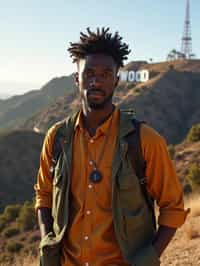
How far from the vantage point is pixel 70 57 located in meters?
2.56

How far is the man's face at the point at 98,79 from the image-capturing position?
92.8 inches

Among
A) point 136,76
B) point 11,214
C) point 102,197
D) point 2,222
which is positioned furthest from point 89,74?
point 136,76

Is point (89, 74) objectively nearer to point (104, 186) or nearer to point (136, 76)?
point (104, 186)

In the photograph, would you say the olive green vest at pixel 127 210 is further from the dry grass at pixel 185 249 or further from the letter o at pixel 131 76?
the letter o at pixel 131 76

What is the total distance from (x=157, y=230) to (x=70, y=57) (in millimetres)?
1149

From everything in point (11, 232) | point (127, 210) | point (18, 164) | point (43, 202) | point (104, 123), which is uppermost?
point (104, 123)

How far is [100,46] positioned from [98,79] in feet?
0.74

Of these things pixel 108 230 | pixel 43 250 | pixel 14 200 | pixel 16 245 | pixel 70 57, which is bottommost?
pixel 14 200

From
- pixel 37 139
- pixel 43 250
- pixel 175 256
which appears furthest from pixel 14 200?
pixel 43 250

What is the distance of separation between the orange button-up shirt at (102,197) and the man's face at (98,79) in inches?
5.2

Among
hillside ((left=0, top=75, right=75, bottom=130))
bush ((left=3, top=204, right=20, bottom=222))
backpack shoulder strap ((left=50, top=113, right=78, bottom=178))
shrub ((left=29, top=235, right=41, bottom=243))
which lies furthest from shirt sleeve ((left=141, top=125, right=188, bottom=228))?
hillside ((left=0, top=75, right=75, bottom=130))

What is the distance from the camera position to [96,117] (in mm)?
2441

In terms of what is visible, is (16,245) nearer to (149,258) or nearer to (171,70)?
(149,258)

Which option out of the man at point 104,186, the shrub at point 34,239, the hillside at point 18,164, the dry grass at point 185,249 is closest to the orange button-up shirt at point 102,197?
the man at point 104,186
